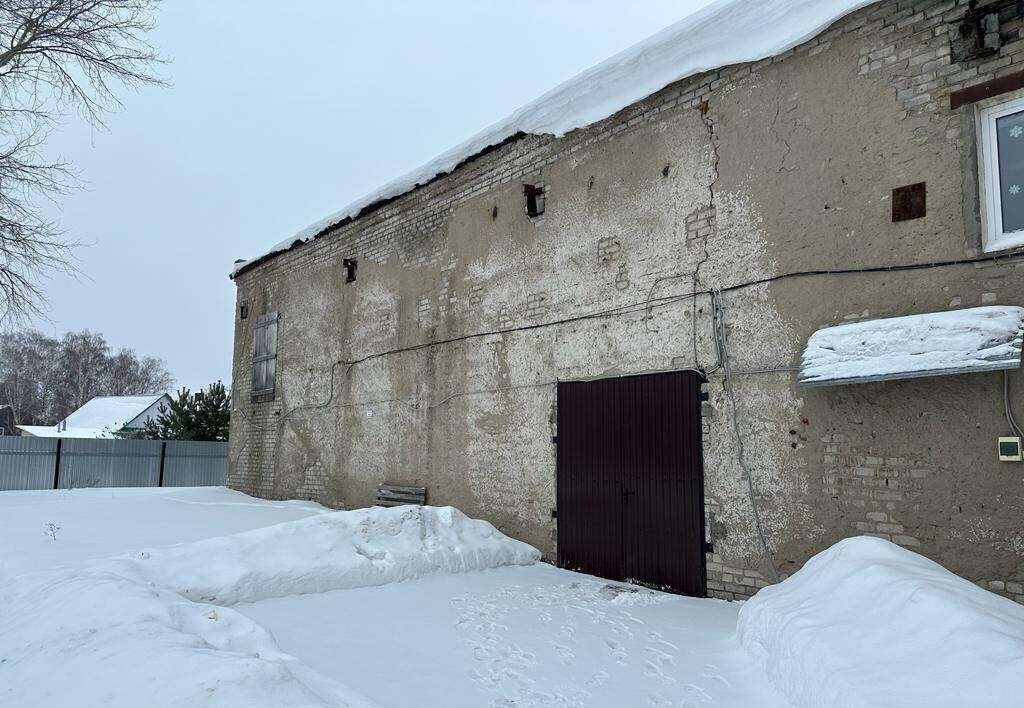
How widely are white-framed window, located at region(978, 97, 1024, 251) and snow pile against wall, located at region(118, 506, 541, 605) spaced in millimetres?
5023

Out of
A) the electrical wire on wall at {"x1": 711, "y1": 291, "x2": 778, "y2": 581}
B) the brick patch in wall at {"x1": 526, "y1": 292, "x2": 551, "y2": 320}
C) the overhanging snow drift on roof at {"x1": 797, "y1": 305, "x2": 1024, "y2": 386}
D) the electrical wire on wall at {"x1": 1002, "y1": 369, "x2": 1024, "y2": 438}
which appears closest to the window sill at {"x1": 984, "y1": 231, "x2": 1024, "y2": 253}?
the overhanging snow drift on roof at {"x1": 797, "y1": 305, "x2": 1024, "y2": 386}

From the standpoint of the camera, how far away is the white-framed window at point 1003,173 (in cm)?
423

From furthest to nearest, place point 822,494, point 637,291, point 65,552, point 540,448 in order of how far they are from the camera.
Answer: point 540,448 → point 637,291 → point 65,552 → point 822,494

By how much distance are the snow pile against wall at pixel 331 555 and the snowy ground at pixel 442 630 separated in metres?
0.02

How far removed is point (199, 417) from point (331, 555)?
610 inches

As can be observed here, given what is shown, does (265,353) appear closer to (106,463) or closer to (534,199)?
(534,199)

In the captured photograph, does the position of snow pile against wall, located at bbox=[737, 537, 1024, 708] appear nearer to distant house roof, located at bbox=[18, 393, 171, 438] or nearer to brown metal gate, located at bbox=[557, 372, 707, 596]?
brown metal gate, located at bbox=[557, 372, 707, 596]

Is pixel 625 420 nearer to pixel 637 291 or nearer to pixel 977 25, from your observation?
pixel 637 291

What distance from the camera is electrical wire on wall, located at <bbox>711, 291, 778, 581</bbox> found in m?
5.20

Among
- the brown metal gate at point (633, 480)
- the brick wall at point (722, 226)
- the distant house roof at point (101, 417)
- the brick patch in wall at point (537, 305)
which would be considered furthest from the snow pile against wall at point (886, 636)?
the distant house roof at point (101, 417)

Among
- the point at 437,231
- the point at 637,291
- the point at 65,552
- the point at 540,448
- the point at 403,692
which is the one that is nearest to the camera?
the point at 403,692

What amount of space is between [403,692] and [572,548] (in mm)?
3621

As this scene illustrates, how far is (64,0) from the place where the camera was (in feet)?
34.6

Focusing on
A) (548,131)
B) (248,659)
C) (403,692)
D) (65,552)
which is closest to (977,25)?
(548,131)
